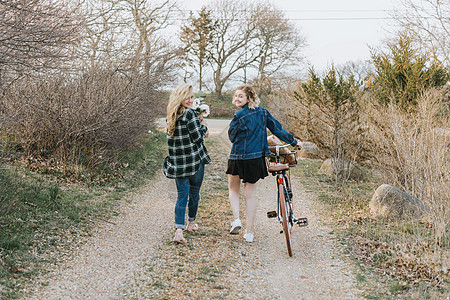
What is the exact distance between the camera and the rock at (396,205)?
6293mm

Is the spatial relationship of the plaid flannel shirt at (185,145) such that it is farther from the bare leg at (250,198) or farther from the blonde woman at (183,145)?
the bare leg at (250,198)

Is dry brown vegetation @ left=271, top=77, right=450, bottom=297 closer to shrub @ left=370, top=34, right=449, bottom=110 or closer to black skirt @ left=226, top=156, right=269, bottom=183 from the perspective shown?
shrub @ left=370, top=34, right=449, bottom=110

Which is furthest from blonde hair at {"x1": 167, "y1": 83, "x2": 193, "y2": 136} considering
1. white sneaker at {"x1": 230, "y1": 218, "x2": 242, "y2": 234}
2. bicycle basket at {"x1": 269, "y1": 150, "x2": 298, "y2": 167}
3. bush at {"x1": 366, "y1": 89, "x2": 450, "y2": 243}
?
bush at {"x1": 366, "y1": 89, "x2": 450, "y2": 243}

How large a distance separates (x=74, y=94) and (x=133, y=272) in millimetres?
4673

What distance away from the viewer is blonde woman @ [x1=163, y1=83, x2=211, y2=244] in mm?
4867

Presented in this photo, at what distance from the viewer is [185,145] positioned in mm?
4996

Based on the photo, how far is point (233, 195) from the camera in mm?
5289

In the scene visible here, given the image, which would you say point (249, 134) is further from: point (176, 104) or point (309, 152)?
point (309, 152)

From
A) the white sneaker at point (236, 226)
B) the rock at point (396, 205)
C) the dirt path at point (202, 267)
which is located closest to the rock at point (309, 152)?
the rock at point (396, 205)

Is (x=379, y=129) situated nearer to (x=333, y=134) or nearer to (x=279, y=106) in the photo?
(x=333, y=134)

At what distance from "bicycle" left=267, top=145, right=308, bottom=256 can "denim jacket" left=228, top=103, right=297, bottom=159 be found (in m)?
0.24

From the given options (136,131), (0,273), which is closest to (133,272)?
(0,273)

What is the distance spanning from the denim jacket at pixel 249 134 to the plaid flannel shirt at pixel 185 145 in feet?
1.36

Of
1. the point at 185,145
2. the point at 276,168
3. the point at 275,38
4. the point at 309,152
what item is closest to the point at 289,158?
the point at 276,168
